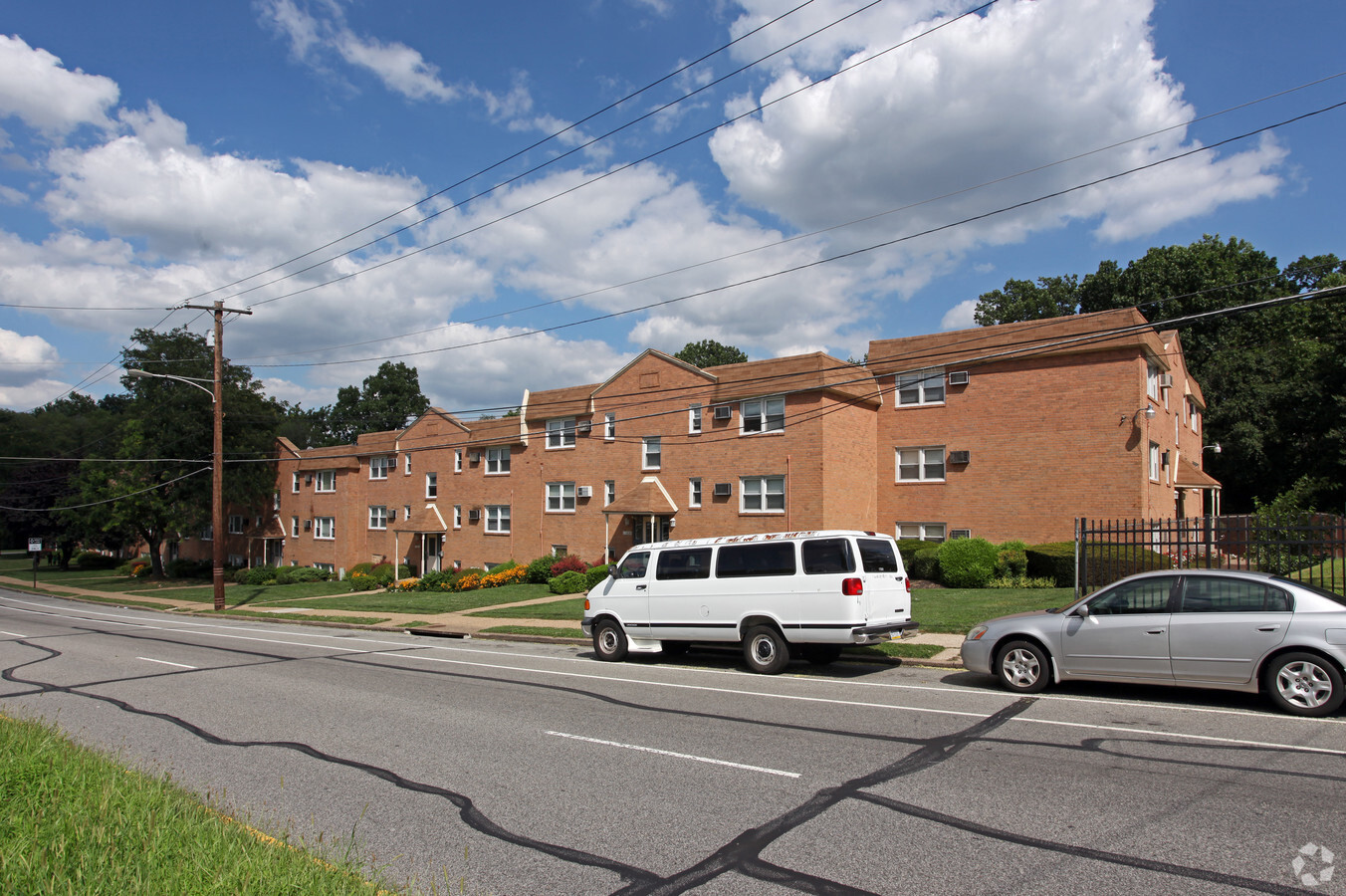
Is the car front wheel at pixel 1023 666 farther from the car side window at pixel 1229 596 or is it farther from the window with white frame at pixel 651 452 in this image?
the window with white frame at pixel 651 452

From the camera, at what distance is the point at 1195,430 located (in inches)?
1452

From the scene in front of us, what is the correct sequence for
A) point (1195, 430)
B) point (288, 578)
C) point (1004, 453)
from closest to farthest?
point (1004, 453)
point (1195, 430)
point (288, 578)

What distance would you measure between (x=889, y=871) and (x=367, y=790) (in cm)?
412

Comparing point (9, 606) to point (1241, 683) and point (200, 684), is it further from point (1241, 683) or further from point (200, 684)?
point (1241, 683)

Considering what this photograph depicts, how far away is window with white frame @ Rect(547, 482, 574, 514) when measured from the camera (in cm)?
3388

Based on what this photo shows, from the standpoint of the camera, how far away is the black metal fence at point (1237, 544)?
11789 mm

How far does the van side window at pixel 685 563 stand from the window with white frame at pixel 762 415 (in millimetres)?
14328

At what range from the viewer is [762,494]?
27.6 m

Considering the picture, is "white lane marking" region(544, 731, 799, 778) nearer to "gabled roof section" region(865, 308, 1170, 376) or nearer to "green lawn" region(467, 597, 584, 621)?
"green lawn" region(467, 597, 584, 621)

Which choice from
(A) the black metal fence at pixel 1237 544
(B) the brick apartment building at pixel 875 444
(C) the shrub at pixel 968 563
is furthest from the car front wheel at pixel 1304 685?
(C) the shrub at pixel 968 563

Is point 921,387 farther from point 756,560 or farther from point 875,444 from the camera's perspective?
point 756,560

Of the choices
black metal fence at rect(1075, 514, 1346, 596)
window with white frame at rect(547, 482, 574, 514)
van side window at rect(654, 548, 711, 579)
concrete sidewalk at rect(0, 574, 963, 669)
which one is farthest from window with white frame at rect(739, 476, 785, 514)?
van side window at rect(654, 548, 711, 579)

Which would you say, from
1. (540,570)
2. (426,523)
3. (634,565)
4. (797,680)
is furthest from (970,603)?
(426,523)

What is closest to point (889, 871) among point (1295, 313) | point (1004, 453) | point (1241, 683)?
point (1241, 683)
